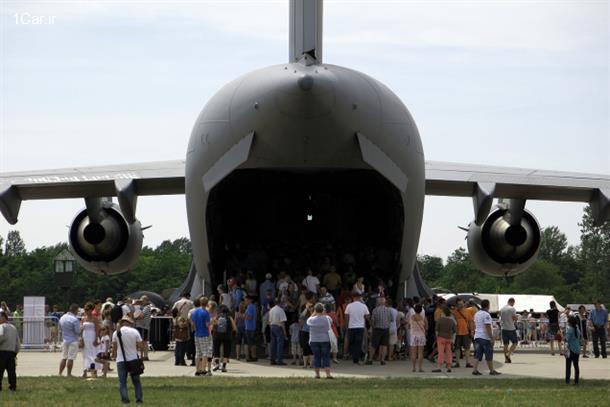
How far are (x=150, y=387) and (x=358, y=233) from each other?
7.46 m

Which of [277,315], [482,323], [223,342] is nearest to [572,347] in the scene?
[482,323]

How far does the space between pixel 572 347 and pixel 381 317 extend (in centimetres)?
396

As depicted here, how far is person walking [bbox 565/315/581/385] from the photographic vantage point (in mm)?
15934

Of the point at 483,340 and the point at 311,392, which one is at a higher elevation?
the point at 483,340

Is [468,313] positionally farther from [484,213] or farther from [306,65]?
[306,65]

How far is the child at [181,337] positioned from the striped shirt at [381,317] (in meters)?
3.08

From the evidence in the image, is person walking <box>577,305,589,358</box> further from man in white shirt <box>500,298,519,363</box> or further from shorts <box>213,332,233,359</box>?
shorts <box>213,332,233,359</box>

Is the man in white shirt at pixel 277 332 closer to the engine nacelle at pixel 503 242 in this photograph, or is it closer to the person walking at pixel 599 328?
the engine nacelle at pixel 503 242

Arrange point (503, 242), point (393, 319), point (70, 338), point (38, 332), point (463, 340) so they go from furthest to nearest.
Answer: point (38, 332) → point (503, 242) → point (463, 340) → point (393, 319) → point (70, 338)

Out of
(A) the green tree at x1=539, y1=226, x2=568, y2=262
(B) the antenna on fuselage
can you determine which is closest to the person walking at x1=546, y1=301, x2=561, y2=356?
(B) the antenna on fuselage

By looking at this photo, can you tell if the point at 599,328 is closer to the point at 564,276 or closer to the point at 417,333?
the point at 417,333

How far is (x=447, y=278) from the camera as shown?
313 ft

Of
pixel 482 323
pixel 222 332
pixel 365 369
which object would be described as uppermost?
pixel 482 323

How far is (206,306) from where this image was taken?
18141 mm
